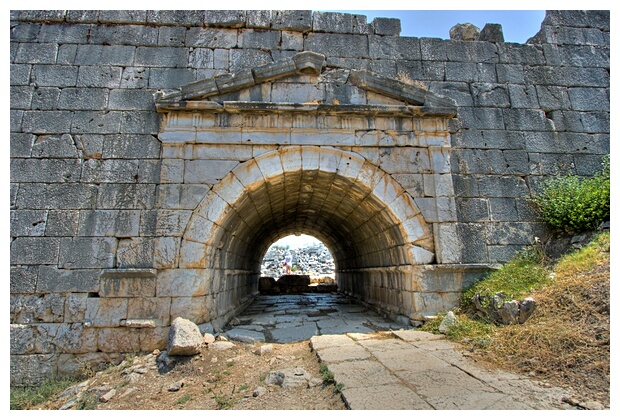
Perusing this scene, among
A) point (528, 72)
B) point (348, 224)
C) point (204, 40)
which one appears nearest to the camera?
point (204, 40)

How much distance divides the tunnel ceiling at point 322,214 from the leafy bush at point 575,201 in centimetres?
257

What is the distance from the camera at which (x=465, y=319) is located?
481 centimetres

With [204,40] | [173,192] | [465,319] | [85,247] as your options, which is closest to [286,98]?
[204,40]

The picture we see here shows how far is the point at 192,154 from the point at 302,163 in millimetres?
1743

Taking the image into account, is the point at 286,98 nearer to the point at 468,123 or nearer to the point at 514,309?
the point at 468,123

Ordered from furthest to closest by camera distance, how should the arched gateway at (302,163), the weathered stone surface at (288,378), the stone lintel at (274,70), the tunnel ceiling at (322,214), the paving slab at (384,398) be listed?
the tunnel ceiling at (322,214) → the stone lintel at (274,70) → the arched gateway at (302,163) → the weathered stone surface at (288,378) → the paving slab at (384,398)

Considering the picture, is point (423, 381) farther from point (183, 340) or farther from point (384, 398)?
point (183, 340)

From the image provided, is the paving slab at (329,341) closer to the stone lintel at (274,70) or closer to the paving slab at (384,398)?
the paving slab at (384,398)

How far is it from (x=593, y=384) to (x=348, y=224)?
579 cm

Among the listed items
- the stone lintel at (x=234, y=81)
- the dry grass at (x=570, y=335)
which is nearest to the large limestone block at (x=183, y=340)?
the dry grass at (x=570, y=335)

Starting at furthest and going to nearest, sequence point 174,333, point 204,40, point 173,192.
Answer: point 204,40 → point 173,192 → point 174,333

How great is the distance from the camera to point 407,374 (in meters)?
3.29

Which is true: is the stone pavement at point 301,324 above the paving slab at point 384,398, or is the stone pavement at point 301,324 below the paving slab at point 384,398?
above

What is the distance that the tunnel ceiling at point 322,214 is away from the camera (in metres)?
5.67
